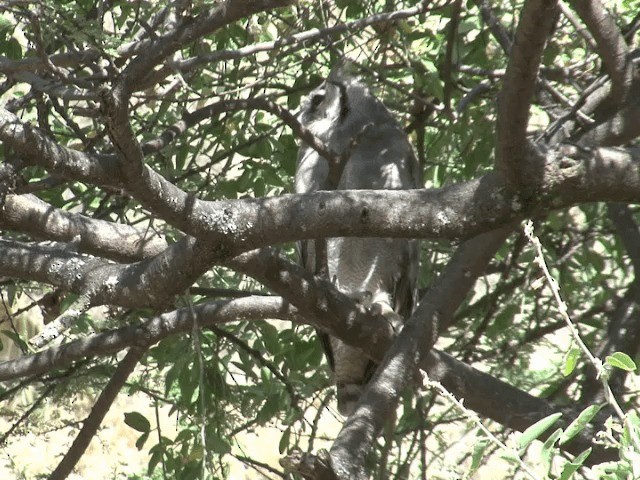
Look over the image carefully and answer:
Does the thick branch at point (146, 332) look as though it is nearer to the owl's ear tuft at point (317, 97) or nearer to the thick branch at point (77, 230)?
the thick branch at point (77, 230)

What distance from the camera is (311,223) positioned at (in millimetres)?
2238

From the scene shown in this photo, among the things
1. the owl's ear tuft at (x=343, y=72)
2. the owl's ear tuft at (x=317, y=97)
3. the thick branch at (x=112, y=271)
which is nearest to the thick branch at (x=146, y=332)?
the thick branch at (x=112, y=271)

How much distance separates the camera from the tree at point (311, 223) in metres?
2.03

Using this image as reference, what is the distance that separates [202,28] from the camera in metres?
2.17

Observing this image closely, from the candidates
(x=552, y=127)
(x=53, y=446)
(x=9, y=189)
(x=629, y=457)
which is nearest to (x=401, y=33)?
(x=552, y=127)

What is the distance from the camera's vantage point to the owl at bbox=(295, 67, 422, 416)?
4.41 meters

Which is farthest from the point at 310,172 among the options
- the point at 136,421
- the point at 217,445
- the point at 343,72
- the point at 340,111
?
the point at 217,445

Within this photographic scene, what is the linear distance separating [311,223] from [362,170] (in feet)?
7.52

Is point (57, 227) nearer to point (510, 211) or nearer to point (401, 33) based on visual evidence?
point (510, 211)

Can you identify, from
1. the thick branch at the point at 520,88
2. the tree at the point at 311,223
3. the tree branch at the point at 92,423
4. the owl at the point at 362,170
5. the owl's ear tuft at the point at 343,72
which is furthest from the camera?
the owl at the point at 362,170

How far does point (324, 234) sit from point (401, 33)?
157 cm

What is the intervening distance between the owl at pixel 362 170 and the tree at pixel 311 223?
0.13 meters

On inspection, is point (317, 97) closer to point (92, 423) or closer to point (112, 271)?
point (92, 423)

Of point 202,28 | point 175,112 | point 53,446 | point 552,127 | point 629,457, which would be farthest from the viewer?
point 53,446
